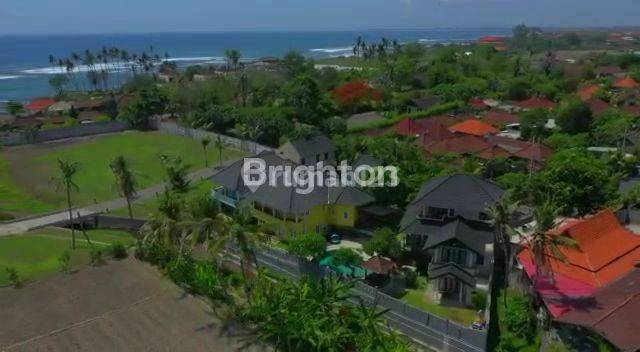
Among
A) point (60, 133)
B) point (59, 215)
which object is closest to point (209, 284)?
point (59, 215)

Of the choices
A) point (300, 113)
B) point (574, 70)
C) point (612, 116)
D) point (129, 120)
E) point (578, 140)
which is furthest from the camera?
point (574, 70)

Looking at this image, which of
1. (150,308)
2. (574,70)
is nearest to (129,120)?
(150,308)

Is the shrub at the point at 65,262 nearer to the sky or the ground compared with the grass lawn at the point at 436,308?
nearer to the sky

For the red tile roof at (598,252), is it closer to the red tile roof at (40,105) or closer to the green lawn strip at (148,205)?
the green lawn strip at (148,205)

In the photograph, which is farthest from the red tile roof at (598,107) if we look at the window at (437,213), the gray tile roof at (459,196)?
the window at (437,213)

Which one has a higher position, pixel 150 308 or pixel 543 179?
pixel 543 179

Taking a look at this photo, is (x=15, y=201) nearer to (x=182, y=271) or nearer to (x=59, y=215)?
(x=59, y=215)

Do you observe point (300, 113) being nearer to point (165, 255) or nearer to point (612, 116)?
point (612, 116)
